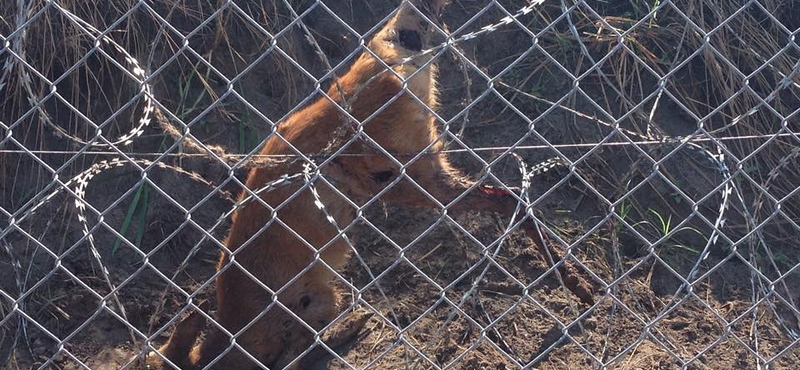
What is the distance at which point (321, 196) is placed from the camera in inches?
162

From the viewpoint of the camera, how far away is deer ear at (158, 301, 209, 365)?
3.88 meters

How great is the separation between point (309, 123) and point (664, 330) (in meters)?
1.85

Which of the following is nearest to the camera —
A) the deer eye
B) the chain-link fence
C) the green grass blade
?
the deer eye

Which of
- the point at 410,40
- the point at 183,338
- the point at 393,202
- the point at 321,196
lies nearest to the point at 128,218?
the point at 183,338

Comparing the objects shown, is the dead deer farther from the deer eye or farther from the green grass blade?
the green grass blade

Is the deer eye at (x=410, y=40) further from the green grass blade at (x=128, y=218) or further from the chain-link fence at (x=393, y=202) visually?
the green grass blade at (x=128, y=218)

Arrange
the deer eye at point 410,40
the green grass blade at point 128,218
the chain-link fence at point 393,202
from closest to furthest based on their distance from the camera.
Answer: the deer eye at point 410,40 → the chain-link fence at point 393,202 → the green grass blade at point 128,218

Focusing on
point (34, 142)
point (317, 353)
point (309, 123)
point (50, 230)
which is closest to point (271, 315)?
point (317, 353)

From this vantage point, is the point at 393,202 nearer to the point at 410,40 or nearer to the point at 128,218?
the point at 410,40

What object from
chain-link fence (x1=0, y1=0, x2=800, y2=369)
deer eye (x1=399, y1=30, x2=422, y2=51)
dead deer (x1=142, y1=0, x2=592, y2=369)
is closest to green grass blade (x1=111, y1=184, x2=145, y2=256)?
chain-link fence (x1=0, y1=0, x2=800, y2=369)

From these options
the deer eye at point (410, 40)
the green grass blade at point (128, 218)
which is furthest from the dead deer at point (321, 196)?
the green grass blade at point (128, 218)

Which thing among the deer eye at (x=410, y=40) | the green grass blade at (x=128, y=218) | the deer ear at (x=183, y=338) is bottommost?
the deer ear at (x=183, y=338)

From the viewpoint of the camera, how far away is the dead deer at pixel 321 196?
3799 mm

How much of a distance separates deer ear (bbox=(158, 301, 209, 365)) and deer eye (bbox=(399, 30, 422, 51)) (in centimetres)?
145
